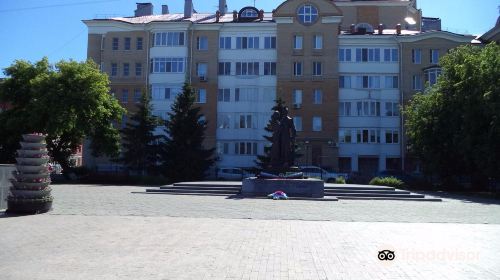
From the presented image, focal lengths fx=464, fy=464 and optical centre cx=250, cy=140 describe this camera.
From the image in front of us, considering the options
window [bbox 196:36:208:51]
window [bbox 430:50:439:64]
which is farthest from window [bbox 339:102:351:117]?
window [bbox 196:36:208:51]

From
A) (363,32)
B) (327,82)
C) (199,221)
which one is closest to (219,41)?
(327,82)

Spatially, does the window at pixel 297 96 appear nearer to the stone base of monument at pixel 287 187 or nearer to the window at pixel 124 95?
the window at pixel 124 95

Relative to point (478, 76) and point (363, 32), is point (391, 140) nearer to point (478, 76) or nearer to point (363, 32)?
point (363, 32)

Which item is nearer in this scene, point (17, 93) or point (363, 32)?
point (17, 93)

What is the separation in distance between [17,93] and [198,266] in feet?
125

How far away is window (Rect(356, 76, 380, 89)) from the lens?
169 feet

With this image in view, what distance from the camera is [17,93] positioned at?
39781 millimetres

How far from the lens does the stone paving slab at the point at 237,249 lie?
718 centimetres

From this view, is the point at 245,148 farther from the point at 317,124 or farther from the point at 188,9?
the point at 188,9

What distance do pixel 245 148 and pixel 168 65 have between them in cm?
1266

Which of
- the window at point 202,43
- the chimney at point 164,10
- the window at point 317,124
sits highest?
the chimney at point 164,10

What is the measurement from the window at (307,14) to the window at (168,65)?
14.0 m

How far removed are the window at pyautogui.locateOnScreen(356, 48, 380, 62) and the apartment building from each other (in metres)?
0.11

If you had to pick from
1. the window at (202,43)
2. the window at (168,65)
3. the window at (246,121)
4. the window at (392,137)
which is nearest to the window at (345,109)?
the window at (392,137)
